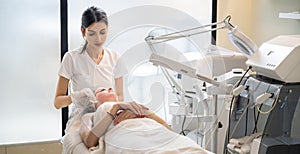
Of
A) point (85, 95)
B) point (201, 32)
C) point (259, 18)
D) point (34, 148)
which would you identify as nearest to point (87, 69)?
point (85, 95)

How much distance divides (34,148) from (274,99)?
1818 mm

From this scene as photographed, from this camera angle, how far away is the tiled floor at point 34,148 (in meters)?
3.02

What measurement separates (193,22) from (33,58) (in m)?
1.57

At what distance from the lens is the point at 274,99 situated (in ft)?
6.43

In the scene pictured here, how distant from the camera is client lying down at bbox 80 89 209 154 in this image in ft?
5.56

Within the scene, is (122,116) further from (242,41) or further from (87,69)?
(242,41)

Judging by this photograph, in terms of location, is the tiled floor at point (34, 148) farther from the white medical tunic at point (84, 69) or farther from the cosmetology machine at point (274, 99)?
the cosmetology machine at point (274, 99)

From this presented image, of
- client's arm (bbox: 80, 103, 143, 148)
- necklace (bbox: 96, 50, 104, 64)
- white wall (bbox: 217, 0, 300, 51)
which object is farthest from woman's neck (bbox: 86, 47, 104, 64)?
white wall (bbox: 217, 0, 300, 51)

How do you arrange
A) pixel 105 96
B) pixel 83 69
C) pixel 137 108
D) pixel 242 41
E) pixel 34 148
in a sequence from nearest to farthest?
pixel 137 108 < pixel 242 41 < pixel 105 96 < pixel 83 69 < pixel 34 148

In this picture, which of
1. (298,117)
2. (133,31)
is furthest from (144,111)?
(298,117)

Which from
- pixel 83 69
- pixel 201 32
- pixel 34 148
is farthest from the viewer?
pixel 34 148

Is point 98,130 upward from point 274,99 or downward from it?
downward

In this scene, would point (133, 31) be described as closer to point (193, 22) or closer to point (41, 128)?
point (193, 22)

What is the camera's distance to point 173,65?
1.86 meters
